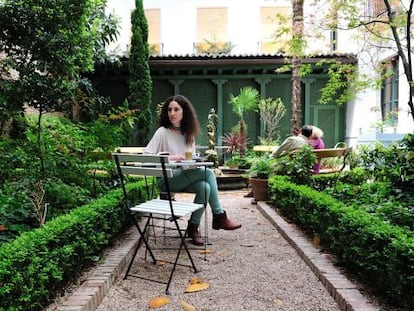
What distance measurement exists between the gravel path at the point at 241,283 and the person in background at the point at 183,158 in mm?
278

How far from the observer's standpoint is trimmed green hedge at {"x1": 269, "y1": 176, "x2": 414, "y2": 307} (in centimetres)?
227

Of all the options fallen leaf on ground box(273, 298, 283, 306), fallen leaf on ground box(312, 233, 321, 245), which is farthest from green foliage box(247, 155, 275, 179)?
fallen leaf on ground box(273, 298, 283, 306)

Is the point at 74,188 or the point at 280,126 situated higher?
the point at 280,126

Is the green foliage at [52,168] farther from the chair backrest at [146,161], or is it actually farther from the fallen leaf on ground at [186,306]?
the fallen leaf on ground at [186,306]

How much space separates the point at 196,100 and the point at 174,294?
448 inches

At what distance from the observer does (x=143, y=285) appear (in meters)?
3.02

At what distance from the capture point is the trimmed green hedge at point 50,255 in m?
2.01

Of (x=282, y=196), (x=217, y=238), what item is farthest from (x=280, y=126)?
(x=217, y=238)

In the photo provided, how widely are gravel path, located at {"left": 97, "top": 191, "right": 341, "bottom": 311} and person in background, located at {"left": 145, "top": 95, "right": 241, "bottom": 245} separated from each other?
278mm

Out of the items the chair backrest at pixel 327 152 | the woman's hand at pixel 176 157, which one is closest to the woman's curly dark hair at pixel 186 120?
the woman's hand at pixel 176 157

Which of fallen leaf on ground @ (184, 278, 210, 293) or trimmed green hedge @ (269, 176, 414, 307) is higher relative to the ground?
trimmed green hedge @ (269, 176, 414, 307)

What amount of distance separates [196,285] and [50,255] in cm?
109

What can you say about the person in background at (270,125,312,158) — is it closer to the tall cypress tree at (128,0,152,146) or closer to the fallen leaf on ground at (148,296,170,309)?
the fallen leaf on ground at (148,296,170,309)

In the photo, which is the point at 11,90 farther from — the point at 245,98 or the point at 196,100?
the point at 196,100
